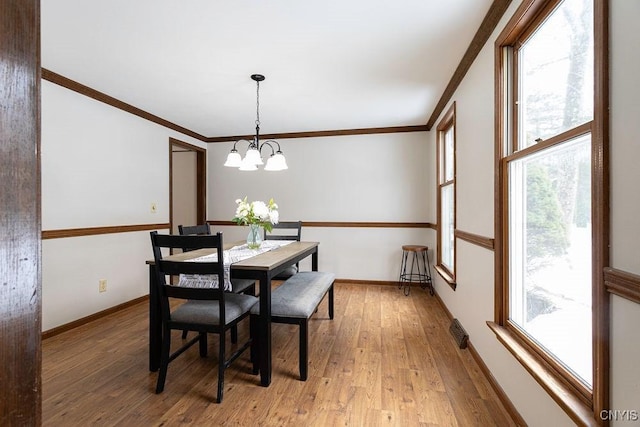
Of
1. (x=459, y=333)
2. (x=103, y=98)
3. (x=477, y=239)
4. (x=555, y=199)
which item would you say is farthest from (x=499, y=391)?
(x=103, y=98)

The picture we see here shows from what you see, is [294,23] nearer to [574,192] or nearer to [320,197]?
[574,192]

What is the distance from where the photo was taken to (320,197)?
4641 millimetres

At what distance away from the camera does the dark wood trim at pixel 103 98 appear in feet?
8.65

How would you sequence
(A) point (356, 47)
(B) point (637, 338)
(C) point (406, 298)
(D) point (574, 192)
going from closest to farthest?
1. (B) point (637, 338)
2. (D) point (574, 192)
3. (A) point (356, 47)
4. (C) point (406, 298)

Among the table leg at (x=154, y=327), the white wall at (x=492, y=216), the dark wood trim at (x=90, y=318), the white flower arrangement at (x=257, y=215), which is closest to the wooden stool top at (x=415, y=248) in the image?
the white wall at (x=492, y=216)

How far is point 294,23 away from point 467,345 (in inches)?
102

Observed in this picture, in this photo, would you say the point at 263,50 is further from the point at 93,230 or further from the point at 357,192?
the point at 357,192

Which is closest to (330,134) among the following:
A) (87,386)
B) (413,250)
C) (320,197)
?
(320,197)

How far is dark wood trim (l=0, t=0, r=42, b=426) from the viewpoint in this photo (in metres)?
0.48

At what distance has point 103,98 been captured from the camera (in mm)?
3115

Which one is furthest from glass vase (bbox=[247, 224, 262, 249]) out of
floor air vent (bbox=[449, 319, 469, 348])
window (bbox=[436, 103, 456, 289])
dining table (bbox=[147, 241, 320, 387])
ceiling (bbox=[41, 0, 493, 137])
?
window (bbox=[436, 103, 456, 289])

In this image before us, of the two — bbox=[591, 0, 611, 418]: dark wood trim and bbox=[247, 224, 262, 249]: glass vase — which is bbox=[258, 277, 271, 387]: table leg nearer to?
bbox=[247, 224, 262, 249]: glass vase

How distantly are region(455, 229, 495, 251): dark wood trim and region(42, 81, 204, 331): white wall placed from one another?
11.1 feet

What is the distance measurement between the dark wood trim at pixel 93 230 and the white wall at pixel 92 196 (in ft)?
0.12
